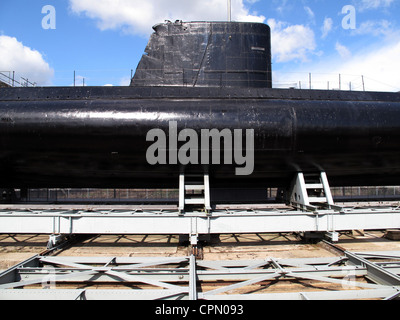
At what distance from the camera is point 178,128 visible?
7.38 meters

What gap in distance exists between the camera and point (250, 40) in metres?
9.54

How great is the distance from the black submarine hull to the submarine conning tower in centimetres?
107

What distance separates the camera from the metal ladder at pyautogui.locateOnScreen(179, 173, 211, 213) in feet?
23.1

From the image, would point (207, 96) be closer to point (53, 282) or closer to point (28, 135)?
point (28, 135)

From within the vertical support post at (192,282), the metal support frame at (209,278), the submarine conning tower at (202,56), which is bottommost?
the metal support frame at (209,278)

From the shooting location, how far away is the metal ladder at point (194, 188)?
7.05 m

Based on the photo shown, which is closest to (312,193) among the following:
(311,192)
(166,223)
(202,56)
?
(311,192)

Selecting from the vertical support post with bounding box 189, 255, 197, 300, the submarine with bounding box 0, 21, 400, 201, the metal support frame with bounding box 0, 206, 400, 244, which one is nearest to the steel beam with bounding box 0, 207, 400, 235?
the metal support frame with bounding box 0, 206, 400, 244

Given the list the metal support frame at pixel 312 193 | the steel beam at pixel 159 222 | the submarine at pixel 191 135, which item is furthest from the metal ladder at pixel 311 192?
the steel beam at pixel 159 222

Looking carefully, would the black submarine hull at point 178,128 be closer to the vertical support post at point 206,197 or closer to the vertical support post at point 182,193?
the vertical support post at point 182,193

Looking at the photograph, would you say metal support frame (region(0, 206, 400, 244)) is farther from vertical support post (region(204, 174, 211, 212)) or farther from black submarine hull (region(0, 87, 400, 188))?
black submarine hull (region(0, 87, 400, 188))

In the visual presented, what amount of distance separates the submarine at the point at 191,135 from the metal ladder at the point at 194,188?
29cm

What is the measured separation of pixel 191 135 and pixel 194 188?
1.45 metres
